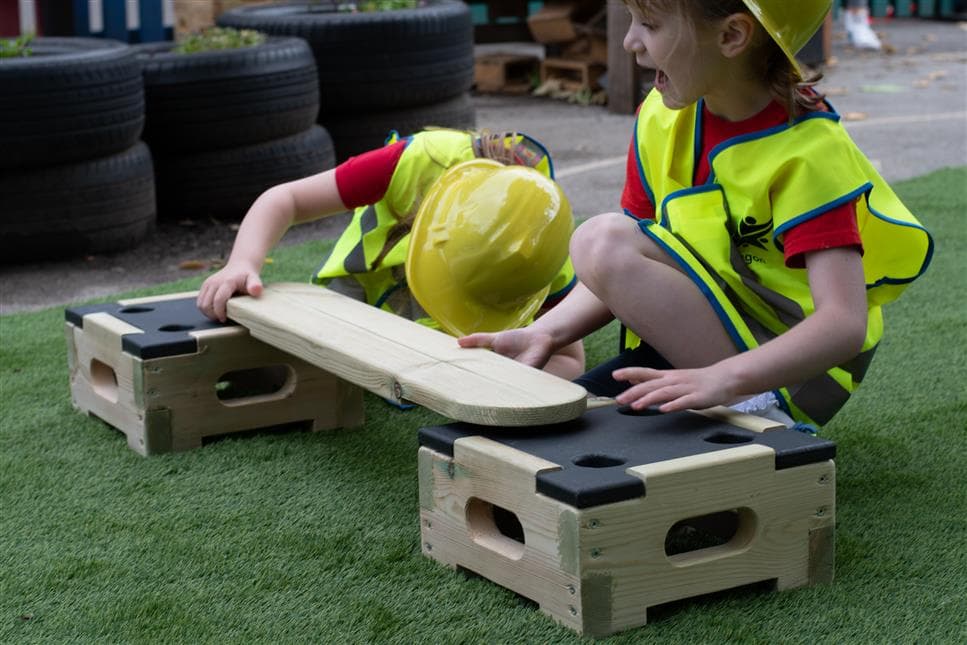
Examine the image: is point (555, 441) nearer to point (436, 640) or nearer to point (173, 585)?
point (436, 640)

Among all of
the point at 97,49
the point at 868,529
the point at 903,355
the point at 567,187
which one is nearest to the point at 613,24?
the point at 567,187

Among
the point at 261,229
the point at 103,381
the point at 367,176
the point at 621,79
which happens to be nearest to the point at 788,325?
the point at 367,176

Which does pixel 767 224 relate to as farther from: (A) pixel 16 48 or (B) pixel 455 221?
(A) pixel 16 48

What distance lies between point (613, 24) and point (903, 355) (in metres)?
4.59

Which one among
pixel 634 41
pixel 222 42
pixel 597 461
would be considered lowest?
pixel 597 461

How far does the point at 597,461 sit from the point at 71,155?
2987 mm

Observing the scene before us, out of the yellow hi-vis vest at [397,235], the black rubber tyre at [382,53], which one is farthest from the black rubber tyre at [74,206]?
the yellow hi-vis vest at [397,235]

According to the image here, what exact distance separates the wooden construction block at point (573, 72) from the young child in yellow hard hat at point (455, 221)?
17.7 feet

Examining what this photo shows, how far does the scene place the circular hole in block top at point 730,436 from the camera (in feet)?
6.59

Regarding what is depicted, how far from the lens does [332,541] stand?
7.38 ft

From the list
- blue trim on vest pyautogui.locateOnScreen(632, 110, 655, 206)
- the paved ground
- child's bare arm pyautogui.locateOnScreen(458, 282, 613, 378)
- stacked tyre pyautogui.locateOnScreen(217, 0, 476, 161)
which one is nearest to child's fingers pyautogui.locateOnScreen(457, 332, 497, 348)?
child's bare arm pyautogui.locateOnScreen(458, 282, 613, 378)

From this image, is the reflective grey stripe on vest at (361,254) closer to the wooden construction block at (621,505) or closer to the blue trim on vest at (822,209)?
the wooden construction block at (621,505)

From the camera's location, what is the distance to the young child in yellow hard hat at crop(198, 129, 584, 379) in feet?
9.31

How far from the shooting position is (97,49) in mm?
4746
